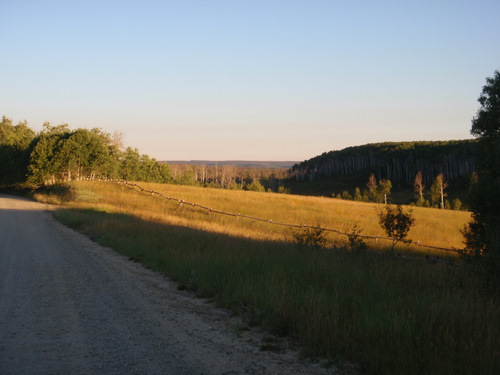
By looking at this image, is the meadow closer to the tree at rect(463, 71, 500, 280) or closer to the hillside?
the tree at rect(463, 71, 500, 280)

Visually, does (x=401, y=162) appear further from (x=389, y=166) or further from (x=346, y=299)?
(x=346, y=299)

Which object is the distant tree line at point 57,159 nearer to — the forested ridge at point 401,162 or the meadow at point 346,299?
the meadow at point 346,299

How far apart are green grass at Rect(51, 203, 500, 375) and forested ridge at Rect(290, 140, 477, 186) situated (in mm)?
99724

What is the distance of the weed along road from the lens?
490 centimetres

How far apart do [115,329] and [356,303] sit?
376cm

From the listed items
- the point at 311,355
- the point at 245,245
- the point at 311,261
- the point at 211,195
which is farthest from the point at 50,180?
the point at 311,355

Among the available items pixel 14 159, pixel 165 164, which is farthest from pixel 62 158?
pixel 165 164

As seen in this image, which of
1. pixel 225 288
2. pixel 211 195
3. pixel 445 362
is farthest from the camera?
pixel 211 195

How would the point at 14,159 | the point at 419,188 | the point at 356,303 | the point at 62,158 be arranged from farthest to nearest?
the point at 419,188 → the point at 14,159 → the point at 62,158 → the point at 356,303

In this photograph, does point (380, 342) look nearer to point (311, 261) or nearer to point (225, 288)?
point (225, 288)

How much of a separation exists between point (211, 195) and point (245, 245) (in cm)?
3227

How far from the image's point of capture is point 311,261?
9914mm

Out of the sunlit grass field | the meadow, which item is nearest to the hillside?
the sunlit grass field

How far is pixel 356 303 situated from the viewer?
21.6 ft
